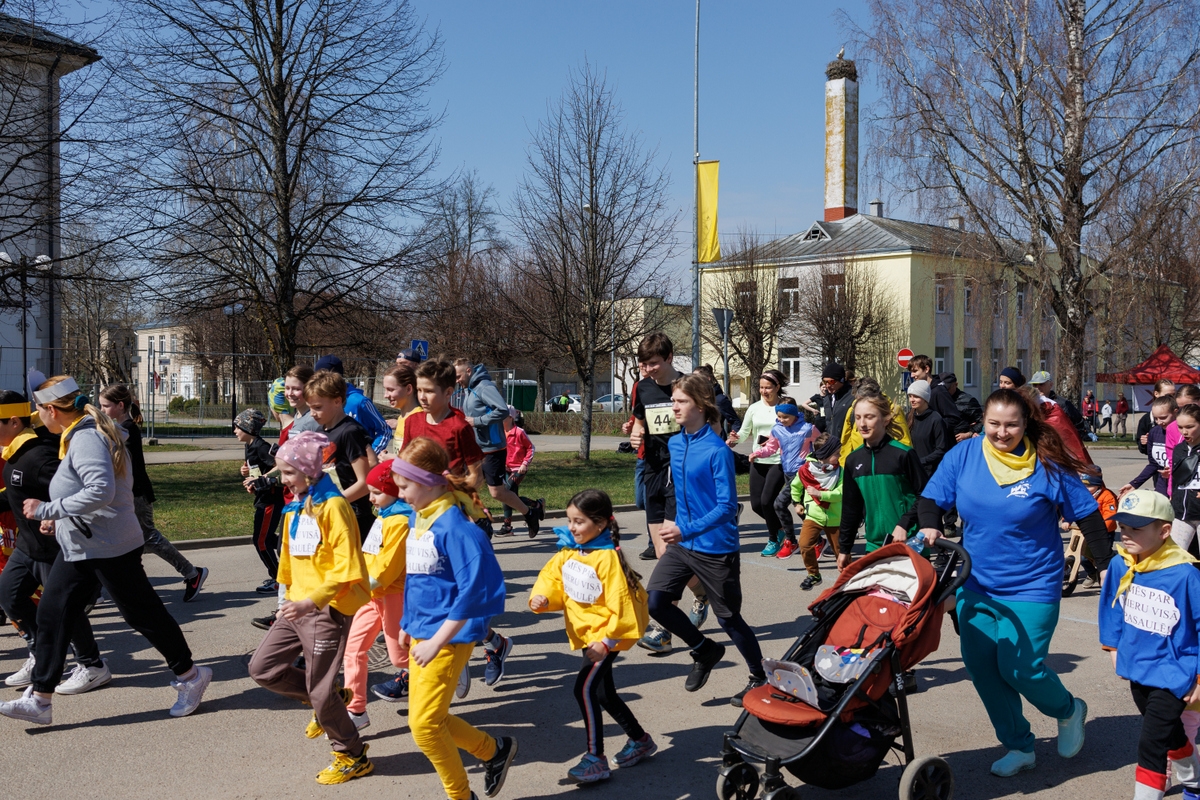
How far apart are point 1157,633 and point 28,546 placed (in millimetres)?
5934

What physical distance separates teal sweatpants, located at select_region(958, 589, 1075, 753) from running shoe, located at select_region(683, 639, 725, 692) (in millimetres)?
1528

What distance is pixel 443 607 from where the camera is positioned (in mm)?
4141

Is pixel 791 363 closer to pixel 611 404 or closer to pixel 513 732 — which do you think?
pixel 611 404

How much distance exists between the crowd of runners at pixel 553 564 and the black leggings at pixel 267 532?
77 centimetres

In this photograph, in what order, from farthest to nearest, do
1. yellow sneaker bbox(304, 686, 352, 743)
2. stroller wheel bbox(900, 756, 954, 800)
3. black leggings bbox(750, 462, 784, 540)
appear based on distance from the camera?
black leggings bbox(750, 462, 784, 540), yellow sneaker bbox(304, 686, 352, 743), stroller wheel bbox(900, 756, 954, 800)

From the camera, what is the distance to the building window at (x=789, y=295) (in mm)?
43906

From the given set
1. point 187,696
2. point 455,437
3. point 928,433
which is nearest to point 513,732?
point 187,696

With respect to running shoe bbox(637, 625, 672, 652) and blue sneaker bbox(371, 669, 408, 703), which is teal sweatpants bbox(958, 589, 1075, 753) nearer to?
running shoe bbox(637, 625, 672, 652)

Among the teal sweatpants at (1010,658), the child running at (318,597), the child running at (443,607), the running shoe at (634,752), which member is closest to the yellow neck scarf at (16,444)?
the child running at (318,597)

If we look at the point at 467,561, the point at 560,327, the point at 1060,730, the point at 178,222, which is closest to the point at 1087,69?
the point at 560,327

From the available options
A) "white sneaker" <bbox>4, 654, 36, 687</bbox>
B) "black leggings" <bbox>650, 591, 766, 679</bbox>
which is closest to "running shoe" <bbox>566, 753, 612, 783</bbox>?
"black leggings" <bbox>650, 591, 766, 679</bbox>

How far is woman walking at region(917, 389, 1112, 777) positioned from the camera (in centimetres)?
445

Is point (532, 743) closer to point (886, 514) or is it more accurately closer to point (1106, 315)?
point (886, 514)

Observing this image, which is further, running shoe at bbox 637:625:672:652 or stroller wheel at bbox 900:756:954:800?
running shoe at bbox 637:625:672:652
